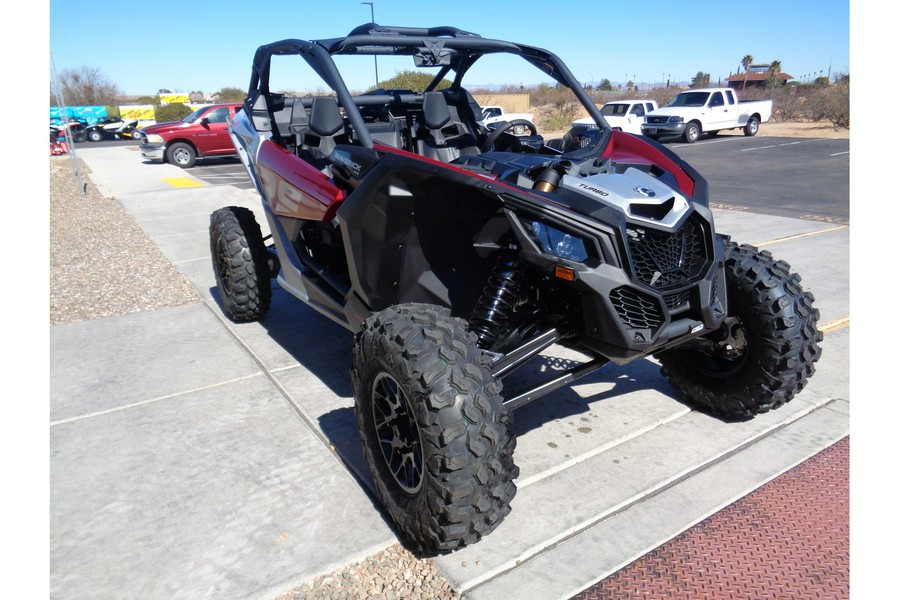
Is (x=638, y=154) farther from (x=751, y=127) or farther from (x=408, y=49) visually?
(x=751, y=127)

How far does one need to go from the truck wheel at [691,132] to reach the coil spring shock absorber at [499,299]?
74.1ft

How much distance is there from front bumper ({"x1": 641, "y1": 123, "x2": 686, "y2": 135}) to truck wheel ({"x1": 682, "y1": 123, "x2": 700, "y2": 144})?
0.58ft

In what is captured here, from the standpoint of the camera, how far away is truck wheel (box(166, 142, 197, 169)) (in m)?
18.5

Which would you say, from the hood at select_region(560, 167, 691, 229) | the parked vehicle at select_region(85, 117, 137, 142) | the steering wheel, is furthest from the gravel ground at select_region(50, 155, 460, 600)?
the parked vehicle at select_region(85, 117, 137, 142)

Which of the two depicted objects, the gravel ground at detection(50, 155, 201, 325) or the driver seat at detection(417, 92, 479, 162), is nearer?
the driver seat at detection(417, 92, 479, 162)

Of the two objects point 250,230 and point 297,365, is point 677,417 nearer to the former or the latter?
point 297,365

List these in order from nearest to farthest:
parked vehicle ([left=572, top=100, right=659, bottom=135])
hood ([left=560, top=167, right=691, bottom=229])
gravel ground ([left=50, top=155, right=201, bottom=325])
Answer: hood ([left=560, top=167, right=691, bottom=229]) → gravel ground ([left=50, top=155, right=201, bottom=325]) → parked vehicle ([left=572, top=100, right=659, bottom=135])

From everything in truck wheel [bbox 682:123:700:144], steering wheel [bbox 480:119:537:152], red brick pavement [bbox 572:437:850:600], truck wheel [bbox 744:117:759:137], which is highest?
truck wheel [bbox 744:117:759:137]

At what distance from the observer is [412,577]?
2488 millimetres

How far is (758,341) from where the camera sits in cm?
326

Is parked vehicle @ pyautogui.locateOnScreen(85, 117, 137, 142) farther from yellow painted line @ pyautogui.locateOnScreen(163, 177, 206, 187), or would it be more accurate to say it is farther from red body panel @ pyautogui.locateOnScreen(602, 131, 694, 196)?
red body panel @ pyautogui.locateOnScreen(602, 131, 694, 196)

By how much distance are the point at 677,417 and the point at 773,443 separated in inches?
19.3

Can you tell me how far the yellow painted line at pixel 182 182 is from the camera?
14.4 m
